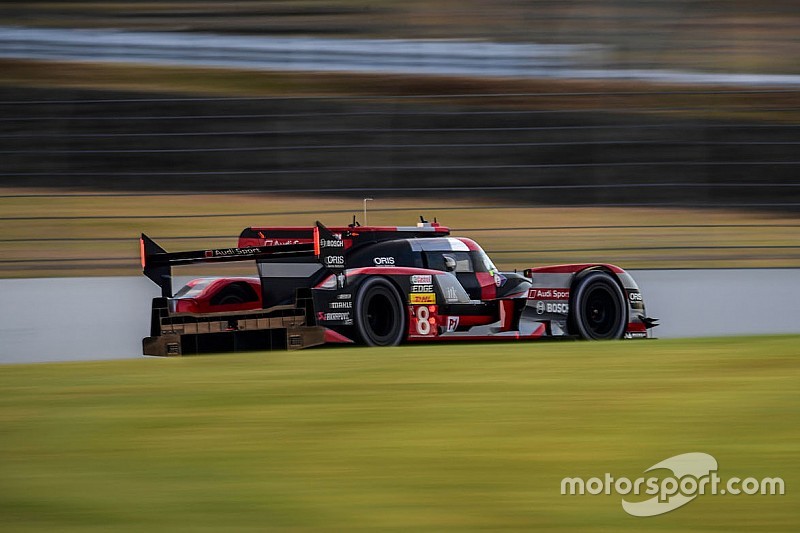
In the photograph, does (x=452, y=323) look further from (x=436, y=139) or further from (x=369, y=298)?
(x=436, y=139)

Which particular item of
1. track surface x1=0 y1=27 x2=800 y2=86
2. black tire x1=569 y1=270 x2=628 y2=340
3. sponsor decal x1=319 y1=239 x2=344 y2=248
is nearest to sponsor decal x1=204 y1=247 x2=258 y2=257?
sponsor decal x1=319 y1=239 x2=344 y2=248

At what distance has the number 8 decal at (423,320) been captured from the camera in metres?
9.73

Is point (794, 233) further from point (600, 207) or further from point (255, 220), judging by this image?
point (255, 220)

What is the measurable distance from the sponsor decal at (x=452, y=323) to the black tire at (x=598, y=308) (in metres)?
0.97

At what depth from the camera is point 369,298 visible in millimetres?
9609

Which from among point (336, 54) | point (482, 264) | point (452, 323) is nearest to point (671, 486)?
point (452, 323)

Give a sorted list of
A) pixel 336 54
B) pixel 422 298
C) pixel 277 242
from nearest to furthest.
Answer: pixel 422 298
pixel 277 242
pixel 336 54

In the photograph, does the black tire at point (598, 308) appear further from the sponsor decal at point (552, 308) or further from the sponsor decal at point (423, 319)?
the sponsor decal at point (423, 319)

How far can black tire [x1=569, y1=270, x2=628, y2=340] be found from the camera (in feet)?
32.6

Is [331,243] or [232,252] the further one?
[331,243]

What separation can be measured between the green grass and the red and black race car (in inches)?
46.1

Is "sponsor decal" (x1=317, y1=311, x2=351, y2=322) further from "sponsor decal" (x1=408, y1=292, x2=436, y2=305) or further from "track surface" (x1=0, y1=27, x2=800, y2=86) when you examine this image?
"track surface" (x1=0, y1=27, x2=800, y2=86)

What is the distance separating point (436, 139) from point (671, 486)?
11318 millimetres

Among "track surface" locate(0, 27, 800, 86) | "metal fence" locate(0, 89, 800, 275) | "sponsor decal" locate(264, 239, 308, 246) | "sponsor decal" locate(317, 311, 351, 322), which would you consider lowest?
"sponsor decal" locate(317, 311, 351, 322)
